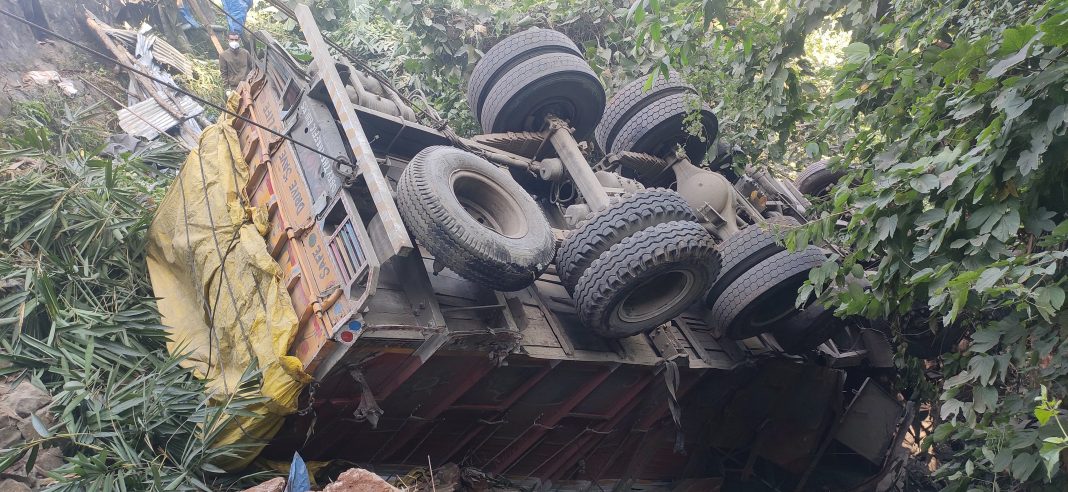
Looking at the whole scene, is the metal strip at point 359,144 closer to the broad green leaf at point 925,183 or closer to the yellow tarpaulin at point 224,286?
the yellow tarpaulin at point 224,286

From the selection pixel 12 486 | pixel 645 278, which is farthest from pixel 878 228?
pixel 12 486

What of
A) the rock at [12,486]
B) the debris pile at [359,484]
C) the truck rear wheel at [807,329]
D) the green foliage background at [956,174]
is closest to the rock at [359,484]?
the debris pile at [359,484]

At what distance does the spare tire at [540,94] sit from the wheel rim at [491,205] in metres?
1.17

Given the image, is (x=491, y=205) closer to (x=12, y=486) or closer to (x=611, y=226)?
(x=611, y=226)

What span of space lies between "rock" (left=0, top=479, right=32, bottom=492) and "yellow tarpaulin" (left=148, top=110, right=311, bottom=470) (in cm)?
83

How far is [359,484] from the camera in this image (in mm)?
3299

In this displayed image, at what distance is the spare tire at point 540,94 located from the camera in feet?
17.7

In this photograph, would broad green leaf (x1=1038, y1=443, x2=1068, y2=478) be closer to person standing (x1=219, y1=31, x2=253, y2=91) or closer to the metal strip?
the metal strip

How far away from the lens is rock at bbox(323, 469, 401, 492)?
328 centimetres

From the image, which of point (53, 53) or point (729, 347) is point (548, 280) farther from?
point (53, 53)

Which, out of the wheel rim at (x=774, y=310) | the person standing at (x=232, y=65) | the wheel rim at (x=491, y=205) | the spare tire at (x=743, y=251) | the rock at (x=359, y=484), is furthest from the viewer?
the person standing at (x=232, y=65)

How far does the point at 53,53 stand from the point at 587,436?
747cm

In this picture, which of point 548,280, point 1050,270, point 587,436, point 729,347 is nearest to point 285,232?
point 548,280

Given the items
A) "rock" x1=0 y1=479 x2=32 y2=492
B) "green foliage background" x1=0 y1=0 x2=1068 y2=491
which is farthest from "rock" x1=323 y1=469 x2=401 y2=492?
"rock" x1=0 y1=479 x2=32 y2=492
